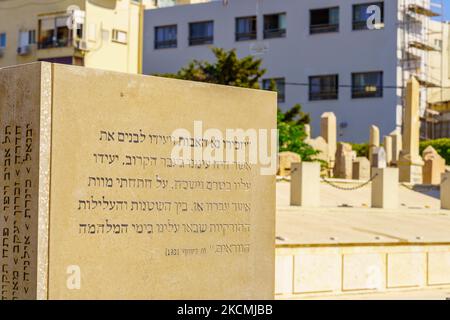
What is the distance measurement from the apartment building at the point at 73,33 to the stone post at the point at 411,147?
710 inches

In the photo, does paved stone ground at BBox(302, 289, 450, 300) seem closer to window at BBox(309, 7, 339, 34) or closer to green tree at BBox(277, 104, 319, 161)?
green tree at BBox(277, 104, 319, 161)

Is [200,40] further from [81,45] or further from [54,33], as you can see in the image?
[81,45]

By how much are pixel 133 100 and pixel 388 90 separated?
151 ft

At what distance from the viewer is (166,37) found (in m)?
58.8

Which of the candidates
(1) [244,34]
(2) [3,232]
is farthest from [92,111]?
(1) [244,34]

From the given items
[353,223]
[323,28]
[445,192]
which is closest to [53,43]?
[323,28]

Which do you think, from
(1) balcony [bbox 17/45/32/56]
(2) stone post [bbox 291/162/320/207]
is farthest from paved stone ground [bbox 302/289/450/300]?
(1) balcony [bbox 17/45/32/56]

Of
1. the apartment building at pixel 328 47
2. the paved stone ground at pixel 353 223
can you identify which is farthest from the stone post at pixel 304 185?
the apartment building at pixel 328 47

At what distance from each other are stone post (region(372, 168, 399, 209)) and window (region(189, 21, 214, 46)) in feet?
117

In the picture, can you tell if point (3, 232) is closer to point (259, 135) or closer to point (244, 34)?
point (259, 135)

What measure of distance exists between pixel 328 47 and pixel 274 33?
3.65 meters

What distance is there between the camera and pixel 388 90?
168 feet

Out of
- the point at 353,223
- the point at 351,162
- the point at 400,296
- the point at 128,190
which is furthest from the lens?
the point at 351,162
